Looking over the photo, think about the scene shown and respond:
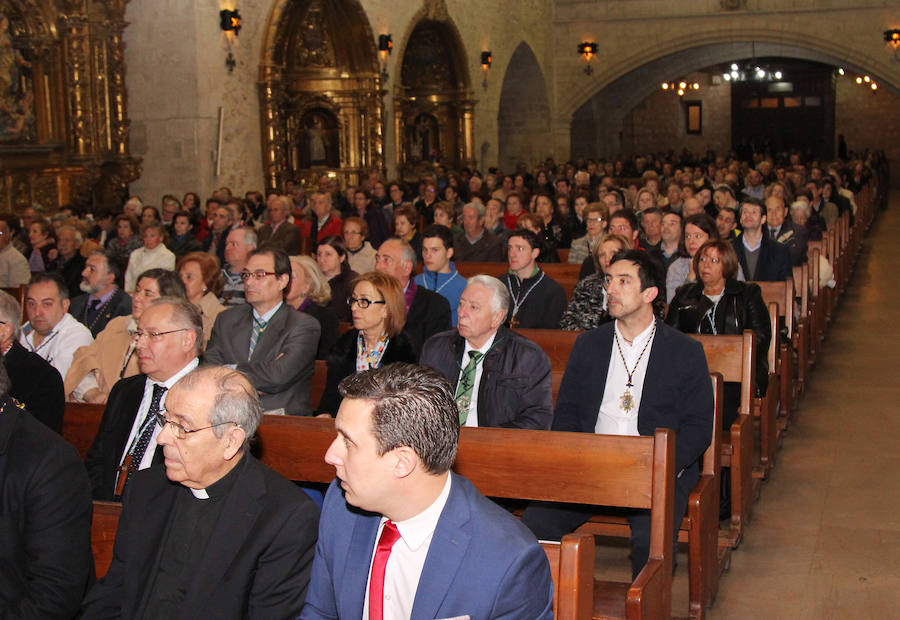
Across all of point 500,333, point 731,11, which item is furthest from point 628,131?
point 500,333

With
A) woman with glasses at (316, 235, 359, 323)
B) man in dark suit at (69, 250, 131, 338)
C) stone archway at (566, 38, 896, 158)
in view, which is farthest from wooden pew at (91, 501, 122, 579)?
stone archway at (566, 38, 896, 158)

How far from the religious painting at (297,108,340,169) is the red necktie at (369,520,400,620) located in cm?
1435

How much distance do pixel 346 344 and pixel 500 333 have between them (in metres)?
0.82

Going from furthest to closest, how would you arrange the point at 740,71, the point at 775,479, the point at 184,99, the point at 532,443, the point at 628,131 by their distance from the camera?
the point at 628,131 → the point at 740,71 → the point at 184,99 → the point at 775,479 → the point at 532,443

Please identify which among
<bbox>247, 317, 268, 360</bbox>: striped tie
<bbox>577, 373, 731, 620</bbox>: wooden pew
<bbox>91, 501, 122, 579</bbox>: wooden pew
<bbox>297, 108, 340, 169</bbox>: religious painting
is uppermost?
<bbox>297, 108, 340, 169</bbox>: religious painting

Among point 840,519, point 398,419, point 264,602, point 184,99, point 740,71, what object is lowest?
point 840,519

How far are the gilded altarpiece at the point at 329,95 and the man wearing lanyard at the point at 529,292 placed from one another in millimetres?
9661

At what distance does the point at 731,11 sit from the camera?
2327 cm

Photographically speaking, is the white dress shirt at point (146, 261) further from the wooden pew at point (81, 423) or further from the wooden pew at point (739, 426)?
the wooden pew at point (739, 426)

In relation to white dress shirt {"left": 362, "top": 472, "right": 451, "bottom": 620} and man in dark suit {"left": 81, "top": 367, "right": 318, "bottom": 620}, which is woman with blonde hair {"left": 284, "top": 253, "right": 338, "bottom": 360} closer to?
man in dark suit {"left": 81, "top": 367, "right": 318, "bottom": 620}

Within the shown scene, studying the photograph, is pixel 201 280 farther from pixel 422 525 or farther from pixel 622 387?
pixel 422 525

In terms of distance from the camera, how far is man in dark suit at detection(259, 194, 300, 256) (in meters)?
9.51

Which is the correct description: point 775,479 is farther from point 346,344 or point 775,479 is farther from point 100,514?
point 100,514

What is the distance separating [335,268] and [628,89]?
22154 mm
